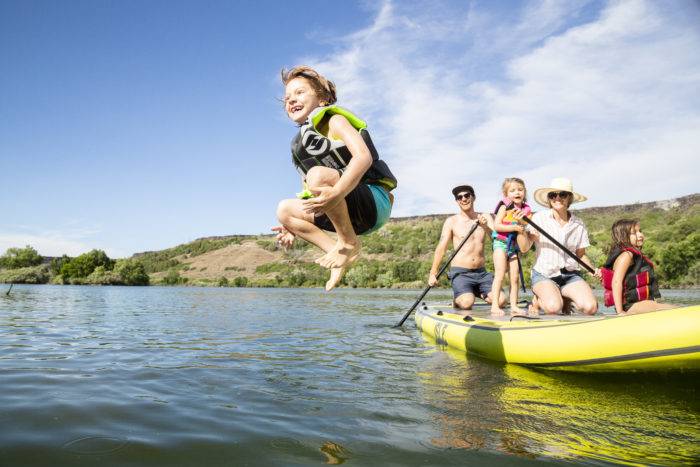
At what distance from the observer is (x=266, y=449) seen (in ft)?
11.0

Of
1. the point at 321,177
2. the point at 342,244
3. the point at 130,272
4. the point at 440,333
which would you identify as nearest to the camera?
the point at 321,177

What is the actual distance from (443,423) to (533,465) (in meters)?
0.97

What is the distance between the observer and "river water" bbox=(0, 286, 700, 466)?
326 cm

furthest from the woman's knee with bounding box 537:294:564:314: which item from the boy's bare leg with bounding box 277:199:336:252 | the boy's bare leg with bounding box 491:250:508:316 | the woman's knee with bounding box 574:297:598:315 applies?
the boy's bare leg with bounding box 277:199:336:252

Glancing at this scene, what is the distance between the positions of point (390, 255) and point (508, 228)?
90.0 meters

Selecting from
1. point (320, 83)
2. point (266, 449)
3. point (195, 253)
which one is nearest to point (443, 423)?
point (266, 449)

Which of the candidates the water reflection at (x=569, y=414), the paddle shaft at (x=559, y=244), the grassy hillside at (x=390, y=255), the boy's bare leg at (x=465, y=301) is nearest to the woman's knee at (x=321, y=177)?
the water reflection at (x=569, y=414)

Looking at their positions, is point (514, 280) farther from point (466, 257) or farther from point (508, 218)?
point (466, 257)

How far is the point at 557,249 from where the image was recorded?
7.31m

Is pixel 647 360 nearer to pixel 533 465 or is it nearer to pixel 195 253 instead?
pixel 533 465

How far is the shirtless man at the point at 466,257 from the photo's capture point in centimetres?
909

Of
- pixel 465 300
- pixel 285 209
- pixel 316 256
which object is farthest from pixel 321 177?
pixel 316 256

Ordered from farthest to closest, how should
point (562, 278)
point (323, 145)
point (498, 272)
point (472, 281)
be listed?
point (472, 281), point (498, 272), point (562, 278), point (323, 145)

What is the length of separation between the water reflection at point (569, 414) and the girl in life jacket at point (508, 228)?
5.80ft
